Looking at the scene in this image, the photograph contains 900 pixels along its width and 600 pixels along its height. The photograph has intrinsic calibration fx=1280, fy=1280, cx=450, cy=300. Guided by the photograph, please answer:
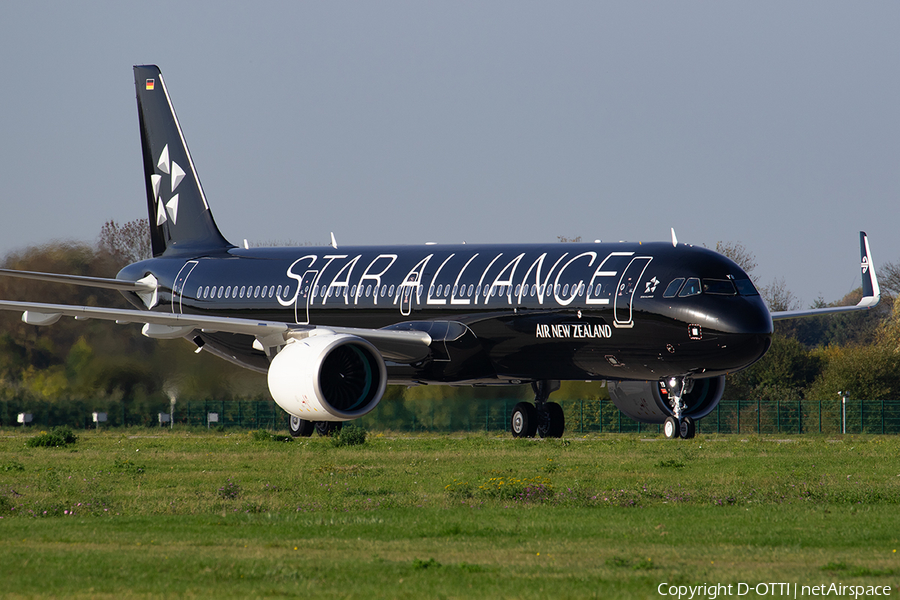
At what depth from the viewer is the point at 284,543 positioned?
13.8 m

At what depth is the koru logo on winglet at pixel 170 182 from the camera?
39250 millimetres

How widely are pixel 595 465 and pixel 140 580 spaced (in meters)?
13.8

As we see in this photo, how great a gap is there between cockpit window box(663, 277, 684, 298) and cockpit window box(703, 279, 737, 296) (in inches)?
20.2

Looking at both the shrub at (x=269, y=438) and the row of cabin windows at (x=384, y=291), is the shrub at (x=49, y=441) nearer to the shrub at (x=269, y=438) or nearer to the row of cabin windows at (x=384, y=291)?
the shrub at (x=269, y=438)

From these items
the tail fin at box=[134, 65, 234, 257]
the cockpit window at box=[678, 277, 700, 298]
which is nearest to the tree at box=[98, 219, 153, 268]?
the tail fin at box=[134, 65, 234, 257]

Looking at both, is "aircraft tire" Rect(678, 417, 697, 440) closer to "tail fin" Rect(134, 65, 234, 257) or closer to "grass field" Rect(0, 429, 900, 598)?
"grass field" Rect(0, 429, 900, 598)

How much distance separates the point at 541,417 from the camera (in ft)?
106

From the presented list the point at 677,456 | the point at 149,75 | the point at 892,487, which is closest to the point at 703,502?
the point at 892,487

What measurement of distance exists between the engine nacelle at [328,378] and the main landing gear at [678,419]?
7058mm

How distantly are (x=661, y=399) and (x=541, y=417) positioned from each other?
130 inches

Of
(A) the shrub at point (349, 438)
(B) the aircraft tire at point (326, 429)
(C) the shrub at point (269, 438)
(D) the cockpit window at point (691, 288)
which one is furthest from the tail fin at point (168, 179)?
(D) the cockpit window at point (691, 288)

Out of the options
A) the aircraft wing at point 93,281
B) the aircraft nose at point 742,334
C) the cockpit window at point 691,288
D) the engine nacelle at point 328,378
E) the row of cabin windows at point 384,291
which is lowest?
the engine nacelle at point 328,378

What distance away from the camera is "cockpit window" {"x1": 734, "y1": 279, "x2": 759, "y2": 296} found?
2673cm

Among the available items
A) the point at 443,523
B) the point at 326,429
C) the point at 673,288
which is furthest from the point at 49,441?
the point at 443,523
